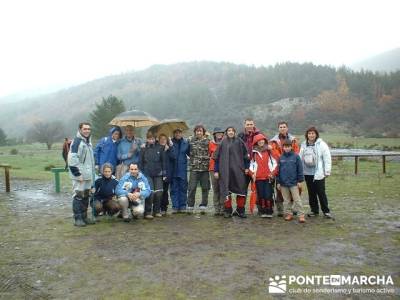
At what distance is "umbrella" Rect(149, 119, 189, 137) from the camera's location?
814cm

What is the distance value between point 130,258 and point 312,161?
4.00m

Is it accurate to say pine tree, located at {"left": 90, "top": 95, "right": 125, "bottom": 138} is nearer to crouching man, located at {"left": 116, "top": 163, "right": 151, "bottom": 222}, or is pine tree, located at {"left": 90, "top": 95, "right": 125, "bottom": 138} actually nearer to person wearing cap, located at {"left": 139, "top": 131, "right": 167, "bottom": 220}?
person wearing cap, located at {"left": 139, "top": 131, "right": 167, "bottom": 220}

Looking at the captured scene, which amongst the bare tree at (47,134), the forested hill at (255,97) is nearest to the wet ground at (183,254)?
the bare tree at (47,134)

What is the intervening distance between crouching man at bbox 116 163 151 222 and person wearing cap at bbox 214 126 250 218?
1441 mm

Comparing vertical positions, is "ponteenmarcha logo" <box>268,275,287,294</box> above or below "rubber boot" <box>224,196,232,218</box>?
below

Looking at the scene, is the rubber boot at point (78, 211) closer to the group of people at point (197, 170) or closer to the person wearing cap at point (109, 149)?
the group of people at point (197, 170)

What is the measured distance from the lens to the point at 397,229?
6.71 meters

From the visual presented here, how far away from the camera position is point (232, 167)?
25.3 ft

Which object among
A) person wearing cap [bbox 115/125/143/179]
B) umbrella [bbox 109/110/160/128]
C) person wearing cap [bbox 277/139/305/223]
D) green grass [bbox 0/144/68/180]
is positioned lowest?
green grass [bbox 0/144/68/180]

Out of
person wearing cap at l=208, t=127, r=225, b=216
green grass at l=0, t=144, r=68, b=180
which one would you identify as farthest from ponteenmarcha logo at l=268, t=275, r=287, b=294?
green grass at l=0, t=144, r=68, b=180

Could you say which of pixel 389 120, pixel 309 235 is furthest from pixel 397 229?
pixel 389 120

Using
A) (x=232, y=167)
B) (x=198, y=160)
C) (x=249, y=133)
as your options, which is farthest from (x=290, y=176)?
(x=198, y=160)

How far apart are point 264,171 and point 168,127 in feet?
7.31

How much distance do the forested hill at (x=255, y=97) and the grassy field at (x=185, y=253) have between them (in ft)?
254
